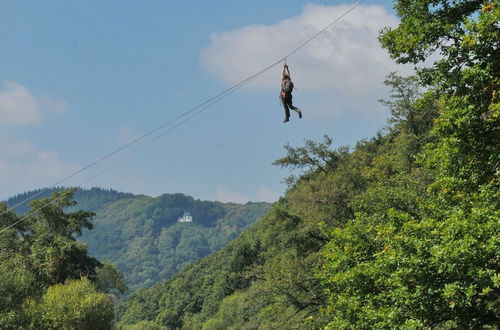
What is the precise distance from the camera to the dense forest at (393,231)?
35.6ft

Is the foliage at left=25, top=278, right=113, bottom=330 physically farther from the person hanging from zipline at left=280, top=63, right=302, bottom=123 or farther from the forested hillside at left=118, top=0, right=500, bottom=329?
the person hanging from zipline at left=280, top=63, right=302, bottom=123

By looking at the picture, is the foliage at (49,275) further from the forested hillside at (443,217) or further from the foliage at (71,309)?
the forested hillside at (443,217)

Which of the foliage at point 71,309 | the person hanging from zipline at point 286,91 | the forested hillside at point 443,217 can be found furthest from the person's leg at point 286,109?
the foliage at point 71,309

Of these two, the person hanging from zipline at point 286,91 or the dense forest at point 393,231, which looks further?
the person hanging from zipline at point 286,91

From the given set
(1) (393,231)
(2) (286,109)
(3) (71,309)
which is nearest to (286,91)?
(2) (286,109)

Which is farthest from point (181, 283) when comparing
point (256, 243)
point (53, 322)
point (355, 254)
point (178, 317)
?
point (355, 254)

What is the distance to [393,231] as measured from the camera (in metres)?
14.1

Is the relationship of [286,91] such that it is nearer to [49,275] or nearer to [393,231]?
[393,231]

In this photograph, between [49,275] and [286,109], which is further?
[49,275]

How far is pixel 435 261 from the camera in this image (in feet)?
33.9

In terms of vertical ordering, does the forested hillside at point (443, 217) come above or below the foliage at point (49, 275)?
below

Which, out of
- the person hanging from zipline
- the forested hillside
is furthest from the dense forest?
the person hanging from zipline

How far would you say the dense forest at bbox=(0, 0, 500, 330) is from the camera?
1084 cm

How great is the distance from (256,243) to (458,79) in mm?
121845
